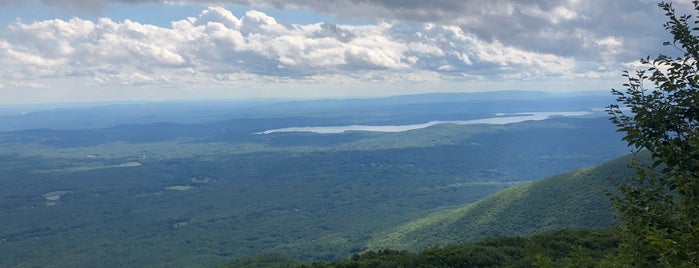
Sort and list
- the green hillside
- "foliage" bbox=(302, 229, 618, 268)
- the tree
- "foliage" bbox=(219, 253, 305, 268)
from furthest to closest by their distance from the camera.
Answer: the green hillside, "foliage" bbox=(219, 253, 305, 268), "foliage" bbox=(302, 229, 618, 268), the tree

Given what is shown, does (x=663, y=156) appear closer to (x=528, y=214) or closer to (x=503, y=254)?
(x=503, y=254)

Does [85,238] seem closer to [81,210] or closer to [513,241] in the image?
[81,210]

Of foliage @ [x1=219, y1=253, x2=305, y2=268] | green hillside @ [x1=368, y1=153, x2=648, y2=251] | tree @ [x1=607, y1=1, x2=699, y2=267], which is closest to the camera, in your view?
tree @ [x1=607, y1=1, x2=699, y2=267]

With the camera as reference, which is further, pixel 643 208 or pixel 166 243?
pixel 166 243

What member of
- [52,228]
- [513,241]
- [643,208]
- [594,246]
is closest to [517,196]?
[513,241]

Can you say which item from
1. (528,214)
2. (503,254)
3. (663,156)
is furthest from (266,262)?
(663,156)

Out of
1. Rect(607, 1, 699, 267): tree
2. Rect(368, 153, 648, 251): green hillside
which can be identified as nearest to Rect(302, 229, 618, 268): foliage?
Rect(368, 153, 648, 251): green hillside

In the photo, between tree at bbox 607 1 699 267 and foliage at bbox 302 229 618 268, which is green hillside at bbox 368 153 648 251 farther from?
tree at bbox 607 1 699 267
